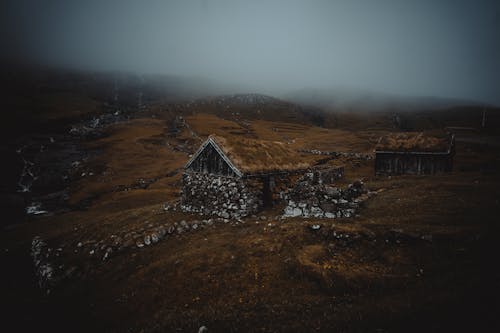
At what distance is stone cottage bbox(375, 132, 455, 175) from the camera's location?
3925cm

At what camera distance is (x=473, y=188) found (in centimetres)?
2288

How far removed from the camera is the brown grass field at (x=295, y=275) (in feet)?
32.7

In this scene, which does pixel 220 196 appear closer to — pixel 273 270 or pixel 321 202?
pixel 321 202

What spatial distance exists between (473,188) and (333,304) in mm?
19954

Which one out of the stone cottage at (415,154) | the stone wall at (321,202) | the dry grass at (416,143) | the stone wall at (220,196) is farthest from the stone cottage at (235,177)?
the dry grass at (416,143)

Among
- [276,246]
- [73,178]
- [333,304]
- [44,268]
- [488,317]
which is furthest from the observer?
[73,178]

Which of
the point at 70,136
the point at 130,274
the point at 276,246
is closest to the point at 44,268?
the point at 130,274

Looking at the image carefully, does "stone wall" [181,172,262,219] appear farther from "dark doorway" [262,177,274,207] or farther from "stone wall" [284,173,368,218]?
"stone wall" [284,173,368,218]

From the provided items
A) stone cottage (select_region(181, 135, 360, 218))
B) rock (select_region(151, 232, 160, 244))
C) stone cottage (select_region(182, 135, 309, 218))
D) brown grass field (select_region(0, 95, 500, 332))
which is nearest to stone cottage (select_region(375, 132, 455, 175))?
brown grass field (select_region(0, 95, 500, 332))

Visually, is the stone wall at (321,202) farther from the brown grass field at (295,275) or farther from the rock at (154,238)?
the rock at (154,238)

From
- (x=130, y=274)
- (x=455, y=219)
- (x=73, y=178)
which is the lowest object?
(x=73, y=178)

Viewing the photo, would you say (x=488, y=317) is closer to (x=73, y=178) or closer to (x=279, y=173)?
(x=279, y=173)

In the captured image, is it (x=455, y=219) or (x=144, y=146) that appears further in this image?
(x=144, y=146)

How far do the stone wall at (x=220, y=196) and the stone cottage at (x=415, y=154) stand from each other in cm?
2816
